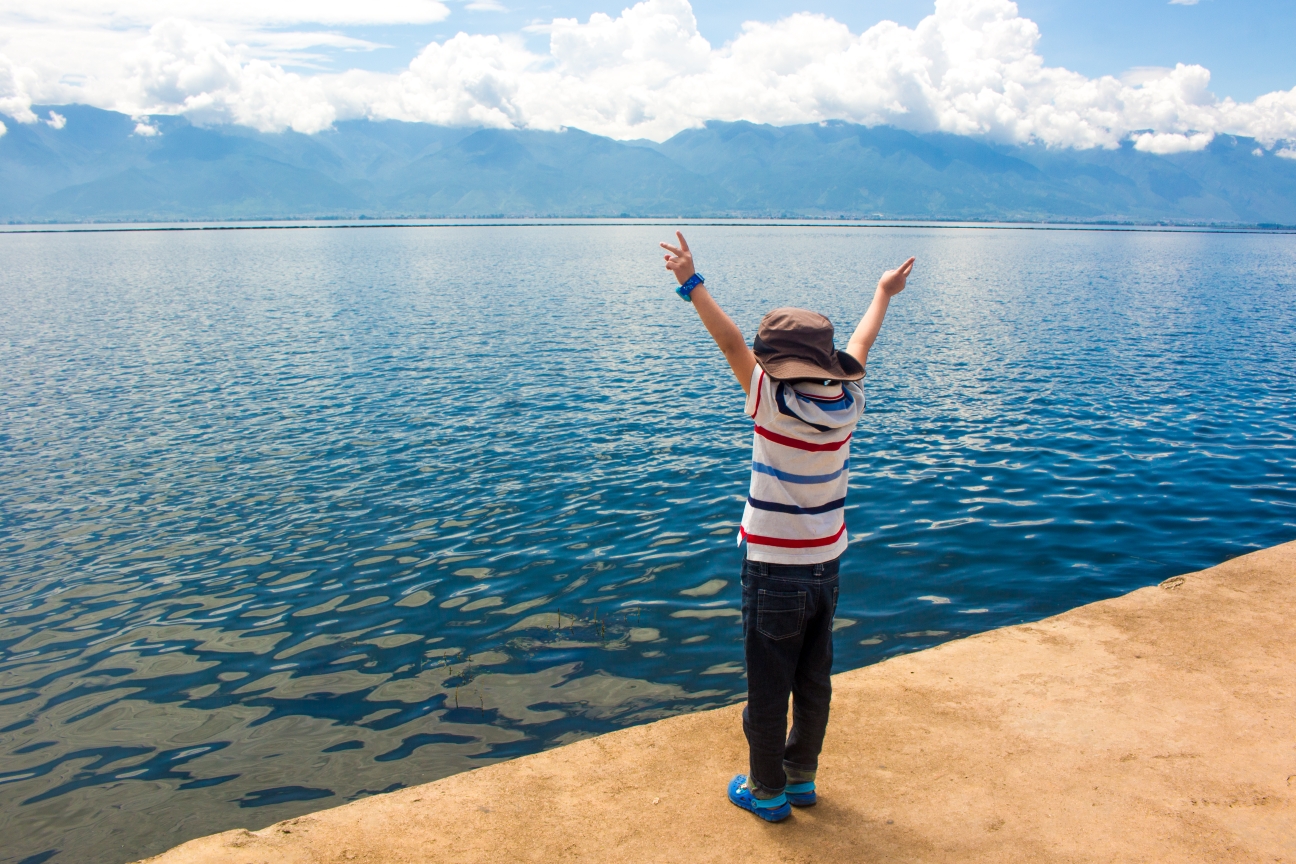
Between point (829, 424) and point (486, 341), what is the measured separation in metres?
32.5

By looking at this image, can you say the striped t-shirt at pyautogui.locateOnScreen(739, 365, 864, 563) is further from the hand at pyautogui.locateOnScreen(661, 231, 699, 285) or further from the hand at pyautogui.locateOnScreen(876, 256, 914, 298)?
the hand at pyautogui.locateOnScreen(876, 256, 914, 298)

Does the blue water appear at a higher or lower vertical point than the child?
lower

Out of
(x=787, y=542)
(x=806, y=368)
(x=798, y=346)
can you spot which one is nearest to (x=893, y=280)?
(x=798, y=346)

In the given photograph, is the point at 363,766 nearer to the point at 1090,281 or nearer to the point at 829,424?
the point at 829,424

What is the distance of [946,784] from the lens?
219 inches

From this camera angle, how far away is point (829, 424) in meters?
4.70

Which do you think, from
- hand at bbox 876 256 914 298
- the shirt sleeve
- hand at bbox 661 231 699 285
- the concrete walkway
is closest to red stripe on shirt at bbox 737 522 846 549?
the shirt sleeve

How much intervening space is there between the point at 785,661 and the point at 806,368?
192 cm

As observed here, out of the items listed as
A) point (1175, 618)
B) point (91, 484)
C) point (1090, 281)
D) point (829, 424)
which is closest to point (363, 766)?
point (829, 424)

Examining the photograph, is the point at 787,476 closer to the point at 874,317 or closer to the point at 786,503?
the point at 786,503

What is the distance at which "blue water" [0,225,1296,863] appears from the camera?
8.57m

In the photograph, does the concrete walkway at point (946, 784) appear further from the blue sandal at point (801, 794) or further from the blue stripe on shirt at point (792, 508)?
the blue stripe on shirt at point (792, 508)

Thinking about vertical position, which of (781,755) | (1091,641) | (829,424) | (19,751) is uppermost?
(829,424)

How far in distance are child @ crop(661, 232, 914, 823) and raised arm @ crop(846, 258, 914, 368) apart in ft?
0.75
